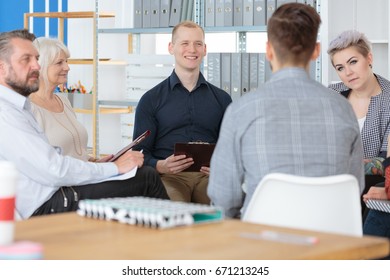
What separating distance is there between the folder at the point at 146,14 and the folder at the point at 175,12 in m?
0.19

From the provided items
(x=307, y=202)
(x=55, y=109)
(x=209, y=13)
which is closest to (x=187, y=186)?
(x=55, y=109)

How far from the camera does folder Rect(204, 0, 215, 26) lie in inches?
215

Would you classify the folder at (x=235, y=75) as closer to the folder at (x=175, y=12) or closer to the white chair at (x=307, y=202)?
the folder at (x=175, y=12)

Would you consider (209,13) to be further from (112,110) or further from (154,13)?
(112,110)

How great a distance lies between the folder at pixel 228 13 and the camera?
5422 millimetres

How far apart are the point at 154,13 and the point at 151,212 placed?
4.24m

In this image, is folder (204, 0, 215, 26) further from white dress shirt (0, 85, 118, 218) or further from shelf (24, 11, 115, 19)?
white dress shirt (0, 85, 118, 218)

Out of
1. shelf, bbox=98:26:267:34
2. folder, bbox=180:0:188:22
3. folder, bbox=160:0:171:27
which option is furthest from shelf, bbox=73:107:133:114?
folder, bbox=180:0:188:22

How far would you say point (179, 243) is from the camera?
5.08 feet

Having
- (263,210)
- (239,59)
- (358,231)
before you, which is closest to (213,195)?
(263,210)

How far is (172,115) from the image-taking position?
4.12 metres

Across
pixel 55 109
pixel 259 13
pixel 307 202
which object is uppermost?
pixel 259 13

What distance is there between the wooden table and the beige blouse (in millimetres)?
1956
